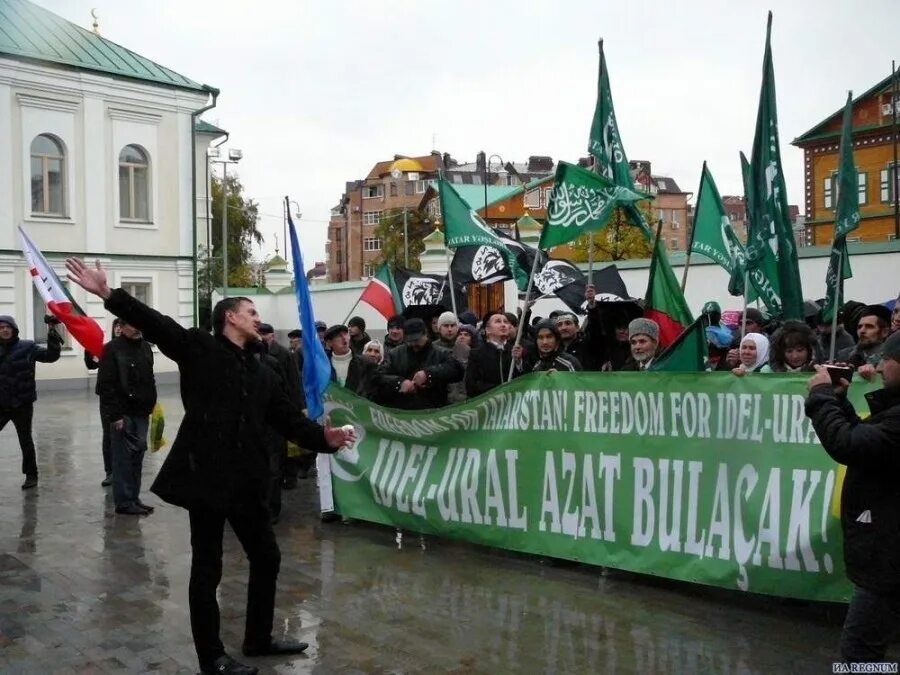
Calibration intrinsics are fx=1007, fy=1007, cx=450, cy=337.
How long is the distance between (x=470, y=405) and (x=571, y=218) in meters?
1.80

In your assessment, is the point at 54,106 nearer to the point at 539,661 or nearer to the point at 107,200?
the point at 107,200

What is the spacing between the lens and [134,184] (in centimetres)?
3005

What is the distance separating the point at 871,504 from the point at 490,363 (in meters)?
4.45

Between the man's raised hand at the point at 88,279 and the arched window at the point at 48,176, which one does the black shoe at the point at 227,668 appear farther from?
the arched window at the point at 48,176

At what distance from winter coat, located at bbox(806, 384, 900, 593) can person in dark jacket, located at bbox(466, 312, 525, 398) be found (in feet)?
13.6

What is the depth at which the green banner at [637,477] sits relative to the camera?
550 cm

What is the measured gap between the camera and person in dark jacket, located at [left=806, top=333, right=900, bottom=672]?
3717mm

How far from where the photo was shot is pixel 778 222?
22.6 ft

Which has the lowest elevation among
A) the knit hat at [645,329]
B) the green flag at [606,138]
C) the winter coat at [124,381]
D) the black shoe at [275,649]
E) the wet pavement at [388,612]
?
the wet pavement at [388,612]

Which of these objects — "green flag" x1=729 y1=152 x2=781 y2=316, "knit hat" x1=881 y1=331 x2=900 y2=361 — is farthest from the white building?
"knit hat" x1=881 y1=331 x2=900 y2=361

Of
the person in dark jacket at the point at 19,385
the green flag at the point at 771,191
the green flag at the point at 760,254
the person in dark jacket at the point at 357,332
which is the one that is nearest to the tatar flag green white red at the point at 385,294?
the person in dark jacket at the point at 357,332

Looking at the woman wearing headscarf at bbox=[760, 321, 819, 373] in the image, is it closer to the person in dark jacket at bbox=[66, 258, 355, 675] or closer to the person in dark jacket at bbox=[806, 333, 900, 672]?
the person in dark jacket at bbox=[806, 333, 900, 672]

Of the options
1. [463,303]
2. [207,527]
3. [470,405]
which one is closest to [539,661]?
[207,527]

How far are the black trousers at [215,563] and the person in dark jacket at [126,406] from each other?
4.40 metres
